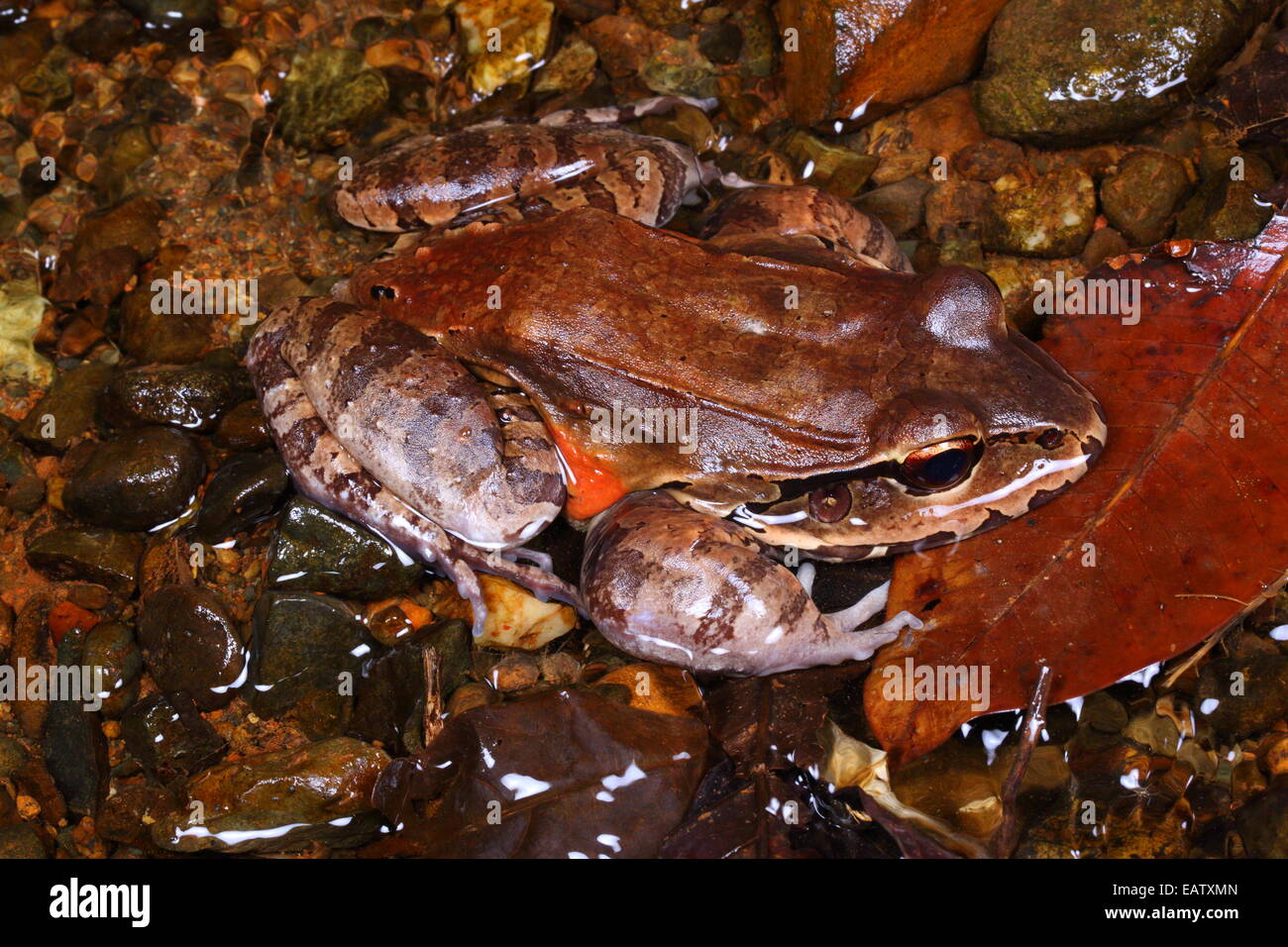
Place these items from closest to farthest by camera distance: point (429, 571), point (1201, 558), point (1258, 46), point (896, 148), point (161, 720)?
point (1201, 558), point (161, 720), point (429, 571), point (1258, 46), point (896, 148)

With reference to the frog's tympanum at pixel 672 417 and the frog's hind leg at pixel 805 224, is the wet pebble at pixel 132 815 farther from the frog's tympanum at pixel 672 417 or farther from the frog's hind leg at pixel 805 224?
the frog's hind leg at pixel 805 224

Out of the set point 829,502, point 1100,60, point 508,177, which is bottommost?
point 829,502

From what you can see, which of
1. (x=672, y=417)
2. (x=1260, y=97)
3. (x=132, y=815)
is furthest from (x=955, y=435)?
(x=132, y=815)

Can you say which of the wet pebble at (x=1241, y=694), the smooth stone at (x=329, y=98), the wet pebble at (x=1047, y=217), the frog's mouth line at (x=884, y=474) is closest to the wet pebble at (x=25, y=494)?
the smooth stone at (x=329, y=98)

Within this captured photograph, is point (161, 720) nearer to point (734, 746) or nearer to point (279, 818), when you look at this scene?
point (279, 818)

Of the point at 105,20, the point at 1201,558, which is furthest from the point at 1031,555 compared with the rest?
the point at 105,20

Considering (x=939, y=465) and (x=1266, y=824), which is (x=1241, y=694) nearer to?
(x=1266, y=824)
